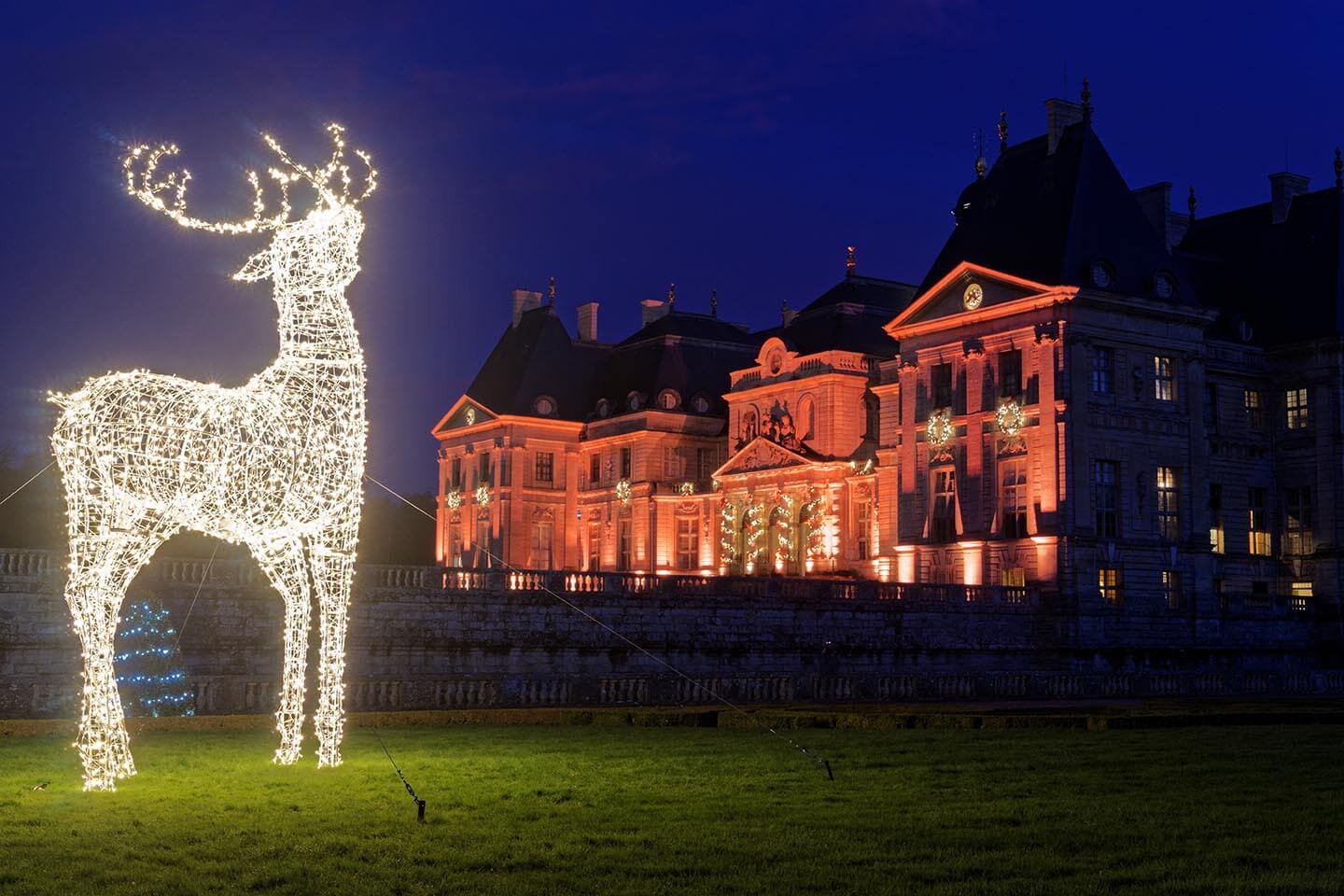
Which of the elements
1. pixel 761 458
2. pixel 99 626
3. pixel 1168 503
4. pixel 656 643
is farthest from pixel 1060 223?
pixel 99 626

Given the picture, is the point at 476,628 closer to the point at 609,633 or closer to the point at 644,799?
the point at 609,633

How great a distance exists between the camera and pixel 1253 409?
6612cm

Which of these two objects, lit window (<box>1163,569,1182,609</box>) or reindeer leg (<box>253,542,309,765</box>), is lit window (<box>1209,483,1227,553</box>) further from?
reindeer leg (<box>253,542,309,765</box>)

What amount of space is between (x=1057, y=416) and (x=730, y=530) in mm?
22097

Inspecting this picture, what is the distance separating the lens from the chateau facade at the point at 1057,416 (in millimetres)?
58500

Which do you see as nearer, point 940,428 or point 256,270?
point 256,270

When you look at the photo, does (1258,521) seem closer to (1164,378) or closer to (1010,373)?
(1164,378)

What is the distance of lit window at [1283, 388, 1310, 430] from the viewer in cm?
6544

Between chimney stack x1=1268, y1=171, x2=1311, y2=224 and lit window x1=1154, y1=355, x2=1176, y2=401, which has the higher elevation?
chimney stack x1=1268, y1=171, x2=1311, y2=224

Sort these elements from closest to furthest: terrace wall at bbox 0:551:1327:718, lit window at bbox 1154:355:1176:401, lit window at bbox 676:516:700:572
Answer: terrace wall at bbox 0:551:1327:718 < lit window at bbox 1154:355:1176:401 < lit window at bbox 676:516:700:572

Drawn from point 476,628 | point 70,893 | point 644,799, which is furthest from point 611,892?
point 476,628

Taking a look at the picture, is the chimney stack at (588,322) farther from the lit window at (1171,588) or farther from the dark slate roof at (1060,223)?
the lit window at (1171,588)

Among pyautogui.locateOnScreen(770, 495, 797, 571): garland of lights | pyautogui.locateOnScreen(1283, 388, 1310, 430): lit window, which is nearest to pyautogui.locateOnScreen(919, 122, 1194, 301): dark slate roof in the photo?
pyautogui.locateOnScreen(1283, 388, 1310, 430): lit window

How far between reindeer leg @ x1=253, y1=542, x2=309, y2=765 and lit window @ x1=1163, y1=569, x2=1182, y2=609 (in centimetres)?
4370
